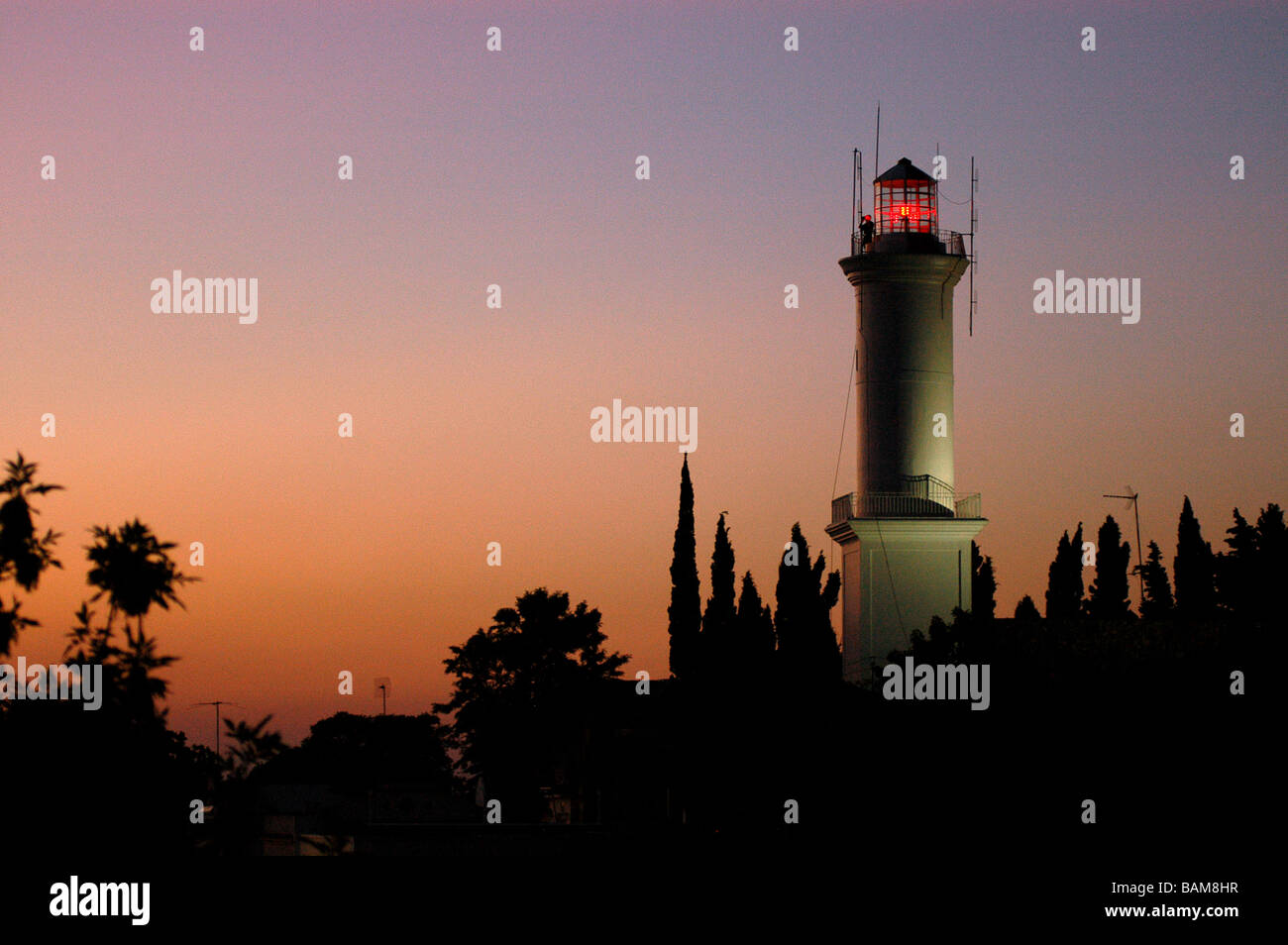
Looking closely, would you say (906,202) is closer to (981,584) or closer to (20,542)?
(981,584)

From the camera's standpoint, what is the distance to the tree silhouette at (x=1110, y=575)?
257ft

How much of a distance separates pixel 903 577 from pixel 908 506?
2400 millimetres

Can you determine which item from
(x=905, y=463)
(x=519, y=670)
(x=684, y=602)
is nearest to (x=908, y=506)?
(x=905, y=463)

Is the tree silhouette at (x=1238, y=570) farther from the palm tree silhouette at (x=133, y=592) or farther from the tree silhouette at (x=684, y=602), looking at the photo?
the palm tree silhouette at (x=133, y=592)

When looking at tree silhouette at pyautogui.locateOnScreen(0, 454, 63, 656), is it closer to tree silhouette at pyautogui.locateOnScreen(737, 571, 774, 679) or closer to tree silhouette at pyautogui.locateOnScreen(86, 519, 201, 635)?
tree silhouette at pyautogui.locateOnScreen(86, 519, 201, 635)

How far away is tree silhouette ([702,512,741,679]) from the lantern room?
12.9 metres

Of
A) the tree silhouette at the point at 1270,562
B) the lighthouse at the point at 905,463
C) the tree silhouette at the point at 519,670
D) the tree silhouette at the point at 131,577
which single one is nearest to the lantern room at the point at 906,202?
the lighthouse at the point at 905,463

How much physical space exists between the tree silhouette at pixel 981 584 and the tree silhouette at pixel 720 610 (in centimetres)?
832

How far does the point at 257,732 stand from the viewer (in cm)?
1437
